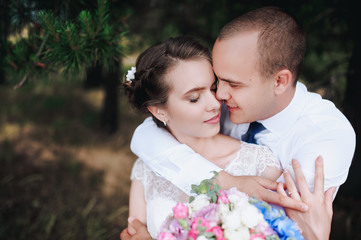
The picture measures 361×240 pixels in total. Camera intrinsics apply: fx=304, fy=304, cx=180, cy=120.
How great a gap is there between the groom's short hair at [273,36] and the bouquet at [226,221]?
0.77 meters

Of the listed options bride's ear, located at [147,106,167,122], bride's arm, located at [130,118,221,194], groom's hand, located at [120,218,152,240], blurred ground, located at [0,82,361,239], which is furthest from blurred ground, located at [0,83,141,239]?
bride's ear, located at [147,106,167,122]

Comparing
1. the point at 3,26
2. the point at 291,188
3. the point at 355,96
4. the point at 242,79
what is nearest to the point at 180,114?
the point at 242,79

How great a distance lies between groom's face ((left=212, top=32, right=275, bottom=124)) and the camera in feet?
5.57

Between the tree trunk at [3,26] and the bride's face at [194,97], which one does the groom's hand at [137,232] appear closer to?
the bride's face at [194,97]

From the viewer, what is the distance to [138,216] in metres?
2.06

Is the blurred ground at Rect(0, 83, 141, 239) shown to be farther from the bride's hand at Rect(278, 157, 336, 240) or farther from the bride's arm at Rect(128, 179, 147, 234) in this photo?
the bride's hand at Rect(278, 157, 336, 240)

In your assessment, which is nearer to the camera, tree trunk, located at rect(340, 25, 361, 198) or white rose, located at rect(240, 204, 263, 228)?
white rose, located at rect(240, 204, 263, 228)

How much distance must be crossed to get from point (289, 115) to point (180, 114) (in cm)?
67

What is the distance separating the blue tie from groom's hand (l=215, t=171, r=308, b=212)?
498mm

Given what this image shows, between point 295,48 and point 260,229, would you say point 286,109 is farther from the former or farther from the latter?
point 260,229

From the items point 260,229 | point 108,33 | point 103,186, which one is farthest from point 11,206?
point 260,229

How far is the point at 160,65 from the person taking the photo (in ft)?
Answer: 6.17

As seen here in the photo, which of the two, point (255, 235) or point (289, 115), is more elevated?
point (289, 115)

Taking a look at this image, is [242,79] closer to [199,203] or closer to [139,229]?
[199,203]
